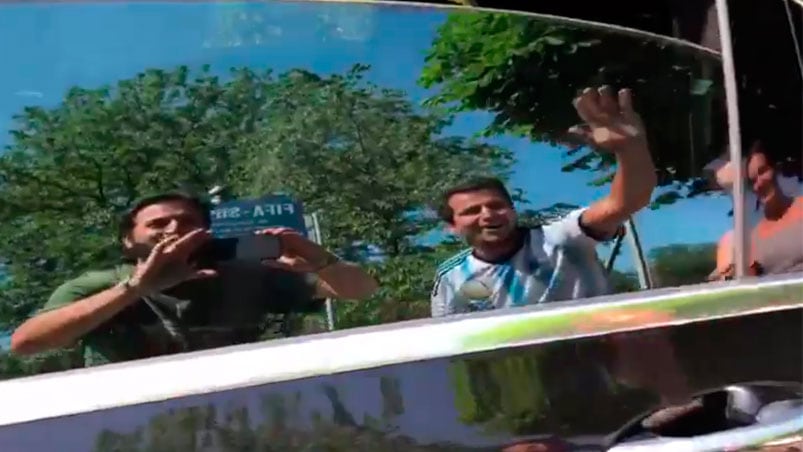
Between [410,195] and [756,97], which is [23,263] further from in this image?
[756,97]

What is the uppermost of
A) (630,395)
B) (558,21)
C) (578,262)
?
(558,21)

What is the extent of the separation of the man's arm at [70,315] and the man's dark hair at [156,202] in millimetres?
93

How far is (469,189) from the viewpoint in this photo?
196cm

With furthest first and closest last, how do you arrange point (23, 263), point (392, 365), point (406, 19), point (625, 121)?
point (625, 121)
point (406, 19)
point (392, 365)
point (23, 263)

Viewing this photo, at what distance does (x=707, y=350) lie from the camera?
2.05m

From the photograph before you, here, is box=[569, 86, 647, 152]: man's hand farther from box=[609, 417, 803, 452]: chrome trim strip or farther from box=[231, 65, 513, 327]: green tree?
box=[609, 417, 803, 452]: chrome trim strip

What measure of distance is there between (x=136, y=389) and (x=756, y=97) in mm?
1369

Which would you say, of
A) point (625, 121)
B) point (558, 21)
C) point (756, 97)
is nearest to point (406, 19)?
point (558, 21)

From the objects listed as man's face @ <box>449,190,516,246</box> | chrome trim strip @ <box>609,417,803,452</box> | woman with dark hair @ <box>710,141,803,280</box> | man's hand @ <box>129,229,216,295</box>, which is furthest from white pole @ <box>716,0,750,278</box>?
man's hand @ <box>129,229,216,295</box>

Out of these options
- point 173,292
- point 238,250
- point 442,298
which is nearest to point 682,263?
point 442,298

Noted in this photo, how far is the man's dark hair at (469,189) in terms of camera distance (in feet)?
6.34

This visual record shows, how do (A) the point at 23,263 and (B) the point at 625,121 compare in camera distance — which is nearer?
(A) the point at 23,263

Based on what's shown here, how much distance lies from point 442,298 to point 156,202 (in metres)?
Result: 0.53

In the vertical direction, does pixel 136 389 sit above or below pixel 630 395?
above
